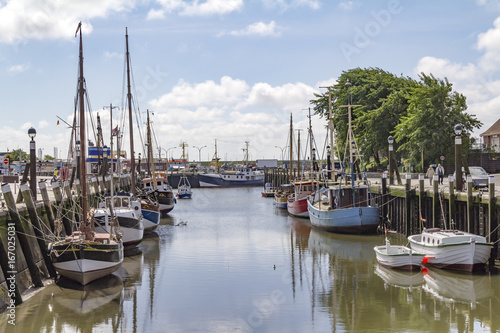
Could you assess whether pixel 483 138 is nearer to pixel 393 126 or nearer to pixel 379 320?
pixel 393 126

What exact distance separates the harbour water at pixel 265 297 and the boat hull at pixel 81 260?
480mm

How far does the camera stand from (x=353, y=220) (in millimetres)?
33625

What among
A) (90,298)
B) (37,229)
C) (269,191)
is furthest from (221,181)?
(90,298)

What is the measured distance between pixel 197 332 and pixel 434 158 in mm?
37759

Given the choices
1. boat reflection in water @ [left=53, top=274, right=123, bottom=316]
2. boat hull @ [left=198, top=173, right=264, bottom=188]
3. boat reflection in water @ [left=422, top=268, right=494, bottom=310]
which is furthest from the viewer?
boat hull @ [left=198, top=173, right=264, bottom=188]

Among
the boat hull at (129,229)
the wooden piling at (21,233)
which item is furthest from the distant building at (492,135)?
A: the wooden piling at (21,233)

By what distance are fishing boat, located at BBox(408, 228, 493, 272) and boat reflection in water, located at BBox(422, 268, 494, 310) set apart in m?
0.41

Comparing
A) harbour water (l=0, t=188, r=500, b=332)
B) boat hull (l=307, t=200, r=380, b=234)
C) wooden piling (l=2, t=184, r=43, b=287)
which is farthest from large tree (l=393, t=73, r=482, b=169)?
wooden piling (l=2, t=184, r=43, b=287)

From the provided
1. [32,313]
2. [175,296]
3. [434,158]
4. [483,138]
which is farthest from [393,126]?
[32,313]

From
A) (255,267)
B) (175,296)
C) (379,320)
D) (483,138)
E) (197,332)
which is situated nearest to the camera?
(197,332)

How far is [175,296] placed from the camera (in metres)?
20.1

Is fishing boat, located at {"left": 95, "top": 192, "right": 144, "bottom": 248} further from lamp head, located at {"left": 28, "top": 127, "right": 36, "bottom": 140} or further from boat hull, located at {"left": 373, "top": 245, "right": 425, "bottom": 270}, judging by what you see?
boat hull, located at {"left": 373, "top": 245, "right": 425, "bottom": 270}

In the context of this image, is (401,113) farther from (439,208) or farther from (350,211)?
(439,208)

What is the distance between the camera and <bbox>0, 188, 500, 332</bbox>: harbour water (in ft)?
54.5
